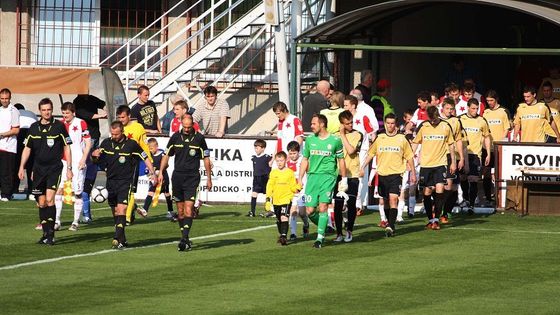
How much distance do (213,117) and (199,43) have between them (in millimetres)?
7474

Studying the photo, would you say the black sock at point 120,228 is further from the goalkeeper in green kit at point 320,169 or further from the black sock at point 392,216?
the black sock at point 392,216

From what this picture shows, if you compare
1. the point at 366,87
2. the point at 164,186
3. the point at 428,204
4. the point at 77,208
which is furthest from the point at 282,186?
the point at 366,87

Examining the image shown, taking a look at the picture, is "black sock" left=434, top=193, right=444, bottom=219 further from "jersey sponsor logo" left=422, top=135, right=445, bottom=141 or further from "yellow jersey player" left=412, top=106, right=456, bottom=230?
"jersey sponsor logo" left=422, top=135, right=445, bottom=141

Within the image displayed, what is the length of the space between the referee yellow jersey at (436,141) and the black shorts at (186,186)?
4.58 m

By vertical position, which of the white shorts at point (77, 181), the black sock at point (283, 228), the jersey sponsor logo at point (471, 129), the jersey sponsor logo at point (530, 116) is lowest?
the black sock at point (283, 228)

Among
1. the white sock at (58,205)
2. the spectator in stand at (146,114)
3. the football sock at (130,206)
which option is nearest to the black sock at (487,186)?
the spectator in stand at (146,114)

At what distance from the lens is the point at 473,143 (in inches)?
955

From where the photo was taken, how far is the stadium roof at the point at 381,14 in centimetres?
2447

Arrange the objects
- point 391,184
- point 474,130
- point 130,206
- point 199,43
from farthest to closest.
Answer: point 199,43 → point 474,130 → point 130,206 → point 391,184

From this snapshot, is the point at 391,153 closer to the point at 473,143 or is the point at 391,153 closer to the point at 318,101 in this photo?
the point at 473,143

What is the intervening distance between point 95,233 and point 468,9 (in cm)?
1527

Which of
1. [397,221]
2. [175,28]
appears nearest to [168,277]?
[397,221]

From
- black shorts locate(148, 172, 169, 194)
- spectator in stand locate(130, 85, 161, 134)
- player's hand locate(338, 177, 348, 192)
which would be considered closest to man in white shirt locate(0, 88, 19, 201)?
spectator in stand locate(130, 85, 161, 134)

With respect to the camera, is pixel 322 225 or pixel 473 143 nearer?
pixel 322 225
